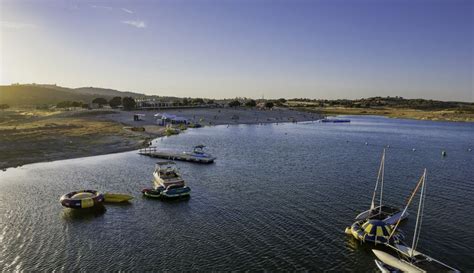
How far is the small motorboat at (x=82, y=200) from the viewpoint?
126ft

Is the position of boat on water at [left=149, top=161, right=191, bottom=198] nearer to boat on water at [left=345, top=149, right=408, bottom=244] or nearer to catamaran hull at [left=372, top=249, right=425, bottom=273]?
boat on water at [left=345, top=149, right=408, bottom=244]

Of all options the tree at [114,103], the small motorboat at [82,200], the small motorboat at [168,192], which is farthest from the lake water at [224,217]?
the tree at [114,103]

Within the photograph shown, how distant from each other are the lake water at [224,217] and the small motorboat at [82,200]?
79cm

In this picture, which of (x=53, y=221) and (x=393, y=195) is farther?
(x=393, y=195)

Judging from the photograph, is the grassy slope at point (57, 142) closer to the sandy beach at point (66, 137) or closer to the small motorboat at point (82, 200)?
the sandy beach at point (66, 137)

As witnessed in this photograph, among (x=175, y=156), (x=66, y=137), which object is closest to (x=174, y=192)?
(x=175, y=156)

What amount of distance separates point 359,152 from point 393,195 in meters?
37.5

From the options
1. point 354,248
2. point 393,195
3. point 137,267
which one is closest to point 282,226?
point 354,248

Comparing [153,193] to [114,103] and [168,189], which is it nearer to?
[168,189]

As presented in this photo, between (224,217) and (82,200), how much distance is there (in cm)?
1501

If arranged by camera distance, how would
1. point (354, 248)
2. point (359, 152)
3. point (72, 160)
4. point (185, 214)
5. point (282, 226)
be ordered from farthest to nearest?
point (359, 152), point (72, 160), point (185, 214), point (282, 226), point (354, 248)

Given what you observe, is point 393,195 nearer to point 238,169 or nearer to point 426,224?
point 426,224

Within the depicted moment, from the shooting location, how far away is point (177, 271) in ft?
85.6

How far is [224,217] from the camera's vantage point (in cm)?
3666
